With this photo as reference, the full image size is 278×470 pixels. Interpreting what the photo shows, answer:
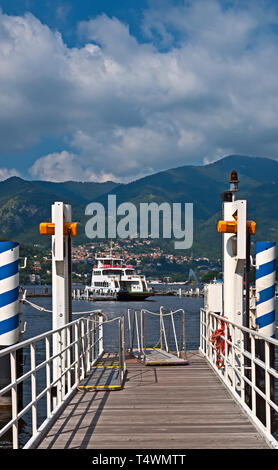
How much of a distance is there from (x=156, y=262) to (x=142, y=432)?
185138mm

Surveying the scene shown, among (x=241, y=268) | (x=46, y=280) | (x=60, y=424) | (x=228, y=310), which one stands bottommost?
(x=46, y=280)

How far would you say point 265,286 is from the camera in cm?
1096

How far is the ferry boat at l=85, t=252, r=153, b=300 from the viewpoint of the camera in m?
96.5

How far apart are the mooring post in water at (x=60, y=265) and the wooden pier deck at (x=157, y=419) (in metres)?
1.41

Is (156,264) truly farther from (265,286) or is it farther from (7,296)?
(7,296)

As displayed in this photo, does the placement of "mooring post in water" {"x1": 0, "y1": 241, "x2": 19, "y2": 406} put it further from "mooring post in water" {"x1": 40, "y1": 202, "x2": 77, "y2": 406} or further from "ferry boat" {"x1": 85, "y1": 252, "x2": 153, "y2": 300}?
"ferry boat" {"x1": 85, "y1": 252, "x2": 153, "y2": 300}

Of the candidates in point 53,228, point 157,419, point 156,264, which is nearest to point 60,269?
point 53,228

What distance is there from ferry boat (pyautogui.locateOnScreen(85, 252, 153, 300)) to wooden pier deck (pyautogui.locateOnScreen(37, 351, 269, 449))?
86.3m

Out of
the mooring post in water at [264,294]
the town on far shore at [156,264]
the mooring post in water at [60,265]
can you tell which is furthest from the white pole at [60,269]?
the town on far shore at [156,264]

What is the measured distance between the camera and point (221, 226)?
9695 mm

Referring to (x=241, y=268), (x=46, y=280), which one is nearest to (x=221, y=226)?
(x=241, y=268)

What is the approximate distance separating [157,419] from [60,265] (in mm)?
3874

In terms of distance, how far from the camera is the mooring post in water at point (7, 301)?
32.3ft
